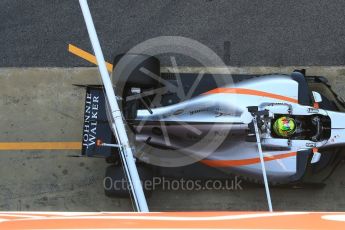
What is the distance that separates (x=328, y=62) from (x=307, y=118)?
1223 mm

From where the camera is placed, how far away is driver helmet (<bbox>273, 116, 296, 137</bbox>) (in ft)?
14.1

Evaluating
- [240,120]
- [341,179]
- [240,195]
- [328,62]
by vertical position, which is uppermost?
[328,62]

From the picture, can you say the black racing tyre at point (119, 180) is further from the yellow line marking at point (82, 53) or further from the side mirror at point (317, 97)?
the side mirror at point (317, 97)

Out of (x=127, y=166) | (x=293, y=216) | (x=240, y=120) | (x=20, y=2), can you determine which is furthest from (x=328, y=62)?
(x=20, y=2)

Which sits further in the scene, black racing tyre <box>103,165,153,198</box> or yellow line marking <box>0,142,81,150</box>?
yellow line marking <box>0,142,81,150</box>

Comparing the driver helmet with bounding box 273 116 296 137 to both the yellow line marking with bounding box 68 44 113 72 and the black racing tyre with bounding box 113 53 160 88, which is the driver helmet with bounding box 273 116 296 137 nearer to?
the black racing tyre with bounding box 113 53 160 88

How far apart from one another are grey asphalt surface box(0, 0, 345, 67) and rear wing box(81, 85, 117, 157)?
0.91 metres

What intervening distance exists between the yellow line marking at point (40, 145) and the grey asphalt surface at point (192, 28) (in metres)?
0.98

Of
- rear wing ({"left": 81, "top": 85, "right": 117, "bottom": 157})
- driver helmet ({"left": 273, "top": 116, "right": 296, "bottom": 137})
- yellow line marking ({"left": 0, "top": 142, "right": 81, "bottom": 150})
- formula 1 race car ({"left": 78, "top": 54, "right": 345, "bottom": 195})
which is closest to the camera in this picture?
driver helmet ({"left": 273, "top": 116, "right": 296, "bottom": 137})

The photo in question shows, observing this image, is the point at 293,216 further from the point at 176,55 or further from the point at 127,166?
the point at 176,55

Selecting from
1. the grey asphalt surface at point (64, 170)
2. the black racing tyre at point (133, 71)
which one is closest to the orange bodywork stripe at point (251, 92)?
the black racing tyre at point (133, 71)

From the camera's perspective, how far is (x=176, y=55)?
217 inches

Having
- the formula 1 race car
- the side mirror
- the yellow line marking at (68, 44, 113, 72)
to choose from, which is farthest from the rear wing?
the side mirror

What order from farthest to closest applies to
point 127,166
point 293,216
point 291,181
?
point 291,181 → point 127,166 → point 293,216
